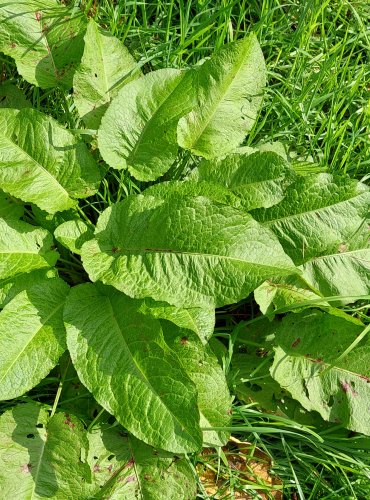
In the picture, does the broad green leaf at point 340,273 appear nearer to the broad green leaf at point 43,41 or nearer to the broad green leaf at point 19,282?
the broad green leaf at point 19,282

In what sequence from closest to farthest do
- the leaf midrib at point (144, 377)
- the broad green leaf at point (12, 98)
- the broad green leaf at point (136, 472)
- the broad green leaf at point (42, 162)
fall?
the leaf midrib at point (144, 377), the broad green leaf at point (136, 472), the broad green leaf at point (42, 162), the broad green leaf at point (12, 98)

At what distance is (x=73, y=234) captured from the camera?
1.92m

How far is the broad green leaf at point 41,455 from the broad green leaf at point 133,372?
17 cm

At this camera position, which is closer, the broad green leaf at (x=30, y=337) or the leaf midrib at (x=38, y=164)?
the broad green leaf at (x=30, y=337)

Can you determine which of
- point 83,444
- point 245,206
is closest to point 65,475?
point 83,444

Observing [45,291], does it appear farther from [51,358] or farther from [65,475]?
[65,475]

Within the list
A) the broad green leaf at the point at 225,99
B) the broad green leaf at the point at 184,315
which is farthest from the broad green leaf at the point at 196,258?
the broad green leaf at the point at 225,99

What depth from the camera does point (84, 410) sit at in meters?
1.93

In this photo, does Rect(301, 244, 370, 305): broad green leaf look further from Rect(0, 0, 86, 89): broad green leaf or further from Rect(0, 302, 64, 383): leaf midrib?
Rect(0, 0, 86, 89): broad green leaf

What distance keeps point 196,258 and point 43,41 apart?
35.0 inches

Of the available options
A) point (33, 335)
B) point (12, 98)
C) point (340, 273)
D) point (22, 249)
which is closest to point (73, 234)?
point (22, 249)

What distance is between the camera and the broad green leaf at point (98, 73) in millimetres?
1988

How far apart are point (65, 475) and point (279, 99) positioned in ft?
4.42

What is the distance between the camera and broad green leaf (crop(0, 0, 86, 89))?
2.04 m
